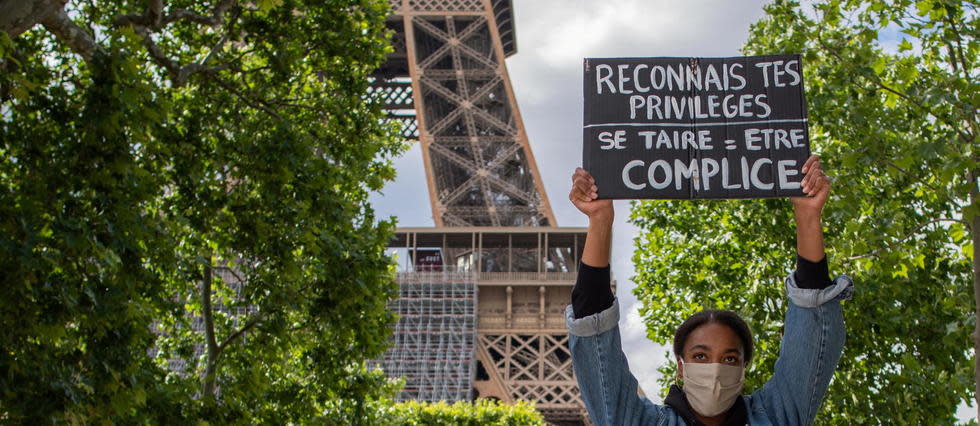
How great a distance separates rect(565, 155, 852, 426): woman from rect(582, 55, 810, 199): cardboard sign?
569 millimetres

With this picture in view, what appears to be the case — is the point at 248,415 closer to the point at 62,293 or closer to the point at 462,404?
the point at 62,293

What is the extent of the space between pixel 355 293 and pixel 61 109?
176 inches

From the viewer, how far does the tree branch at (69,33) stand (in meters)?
8.55

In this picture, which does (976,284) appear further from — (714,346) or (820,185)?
(714,346)

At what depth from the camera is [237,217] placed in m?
12.6

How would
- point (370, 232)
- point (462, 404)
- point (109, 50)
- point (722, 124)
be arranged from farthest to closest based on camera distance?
point (462, 404) < point (370, 232) < point (109, 50) < point (722, 124)

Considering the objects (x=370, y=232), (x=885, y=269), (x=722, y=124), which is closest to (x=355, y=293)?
(x=370, y=232)

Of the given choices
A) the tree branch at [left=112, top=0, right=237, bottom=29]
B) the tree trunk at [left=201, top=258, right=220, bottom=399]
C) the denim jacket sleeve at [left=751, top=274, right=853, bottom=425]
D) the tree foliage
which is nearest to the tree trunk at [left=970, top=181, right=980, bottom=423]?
the denim jacket sleeve at [left=751, top=274, right=853, bottom=425]

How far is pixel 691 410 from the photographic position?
291 centimetres

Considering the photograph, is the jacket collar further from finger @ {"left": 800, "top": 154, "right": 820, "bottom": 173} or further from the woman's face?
finger @ {"left": 800, "top": 154, "right": 820, "bottom": 173}

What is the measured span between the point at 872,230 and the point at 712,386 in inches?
258

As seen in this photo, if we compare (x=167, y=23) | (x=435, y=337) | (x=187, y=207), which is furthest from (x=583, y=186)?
(x=435, y=337)

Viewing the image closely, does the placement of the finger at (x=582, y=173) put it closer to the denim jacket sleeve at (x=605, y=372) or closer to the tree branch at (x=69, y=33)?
the denim jacket sleeve at (x=605, y=372)

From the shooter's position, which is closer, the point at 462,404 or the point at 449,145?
the point at 462,404
